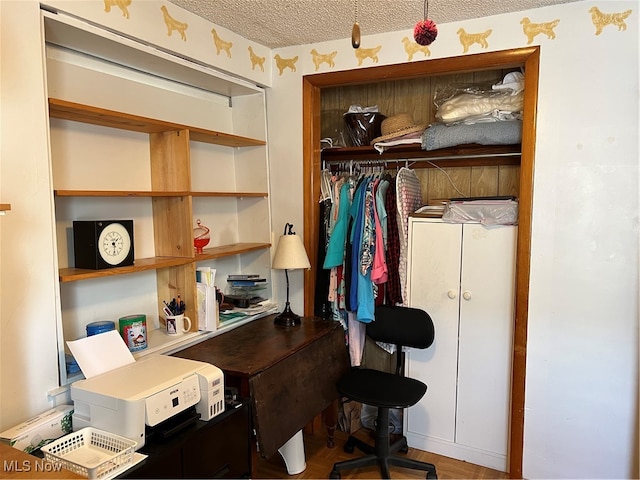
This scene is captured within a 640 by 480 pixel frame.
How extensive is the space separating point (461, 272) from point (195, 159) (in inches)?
67.6

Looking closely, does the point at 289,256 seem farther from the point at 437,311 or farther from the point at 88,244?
the point at 88,244

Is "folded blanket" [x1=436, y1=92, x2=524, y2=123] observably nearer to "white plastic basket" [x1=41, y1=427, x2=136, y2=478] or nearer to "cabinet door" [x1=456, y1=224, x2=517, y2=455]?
"cabinet door" [x1=456, y1=224, x2=517, y2=455]

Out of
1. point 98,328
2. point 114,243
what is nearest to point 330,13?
point 114,243

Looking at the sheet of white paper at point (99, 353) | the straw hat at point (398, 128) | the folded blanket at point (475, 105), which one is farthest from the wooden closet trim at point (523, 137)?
the sheet of white paper at point (99, 353)

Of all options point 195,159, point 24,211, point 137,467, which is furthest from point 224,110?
point 137,467

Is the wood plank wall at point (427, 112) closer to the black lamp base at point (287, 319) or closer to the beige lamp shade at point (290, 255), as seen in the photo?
the beige lamp shade at point (290, 255)

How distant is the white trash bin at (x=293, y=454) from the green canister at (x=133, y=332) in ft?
3.12

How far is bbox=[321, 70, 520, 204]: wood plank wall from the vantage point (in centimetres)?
290

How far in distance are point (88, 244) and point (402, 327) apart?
170cm

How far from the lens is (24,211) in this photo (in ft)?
A: 5.44

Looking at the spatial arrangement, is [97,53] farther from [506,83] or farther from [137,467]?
[506,83]

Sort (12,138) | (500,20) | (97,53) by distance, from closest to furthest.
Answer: (12,138), (97,53), (500,20)

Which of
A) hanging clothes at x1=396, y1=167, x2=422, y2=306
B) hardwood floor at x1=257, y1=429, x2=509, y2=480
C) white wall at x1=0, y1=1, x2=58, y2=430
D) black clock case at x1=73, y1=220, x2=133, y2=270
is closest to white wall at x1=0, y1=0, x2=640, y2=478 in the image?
hardwood floor at x1=257, y1=429, x2=509, y2=480

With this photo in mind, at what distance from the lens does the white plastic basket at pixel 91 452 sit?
1.38 metres
